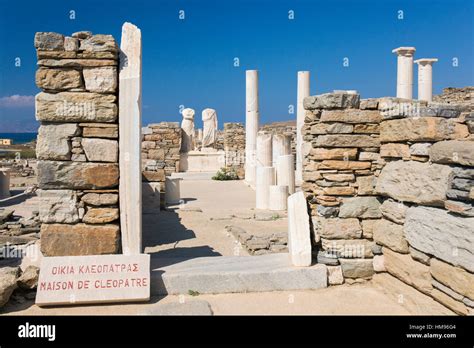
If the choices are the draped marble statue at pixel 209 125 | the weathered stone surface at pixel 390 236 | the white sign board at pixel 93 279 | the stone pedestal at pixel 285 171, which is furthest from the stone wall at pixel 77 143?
the draped marble statue at pixel 209 125

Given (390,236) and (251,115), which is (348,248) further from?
(251,115)

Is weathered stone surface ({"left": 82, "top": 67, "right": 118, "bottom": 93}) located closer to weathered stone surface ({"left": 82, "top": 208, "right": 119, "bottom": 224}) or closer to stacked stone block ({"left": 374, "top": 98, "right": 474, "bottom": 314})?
weathered stone surface ({"left": 82, "top": 208, "right": 119, "bottom": 224})

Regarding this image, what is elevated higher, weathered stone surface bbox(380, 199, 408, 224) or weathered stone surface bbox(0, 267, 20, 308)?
weathered stone surface bbox(380, 199, 408, 224)

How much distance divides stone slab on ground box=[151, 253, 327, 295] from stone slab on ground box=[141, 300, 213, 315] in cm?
32

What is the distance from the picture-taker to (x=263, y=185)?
12.1 m

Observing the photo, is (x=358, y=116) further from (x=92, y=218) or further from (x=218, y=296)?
(x=92, y=218)

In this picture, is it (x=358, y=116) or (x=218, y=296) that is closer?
(x=218, y=296)

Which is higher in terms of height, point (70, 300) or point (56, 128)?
point (56, 128)

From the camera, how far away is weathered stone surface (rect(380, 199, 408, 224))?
4628 mm

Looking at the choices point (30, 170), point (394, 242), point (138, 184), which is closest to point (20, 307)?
point (138, 184)

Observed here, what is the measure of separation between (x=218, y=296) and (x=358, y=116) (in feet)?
8.30

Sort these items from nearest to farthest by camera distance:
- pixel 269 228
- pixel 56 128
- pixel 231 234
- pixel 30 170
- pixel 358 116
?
pixel 56 128
pixel 358 116
pixel 231 234
pixel 269 228
pixel 30 170

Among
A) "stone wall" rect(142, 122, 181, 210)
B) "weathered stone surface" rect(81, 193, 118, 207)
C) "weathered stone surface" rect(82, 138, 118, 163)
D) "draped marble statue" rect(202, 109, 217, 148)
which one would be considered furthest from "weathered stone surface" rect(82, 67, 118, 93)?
"draped marble statue" rect(202, 109, 217, 148)

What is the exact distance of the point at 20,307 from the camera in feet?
13.9
